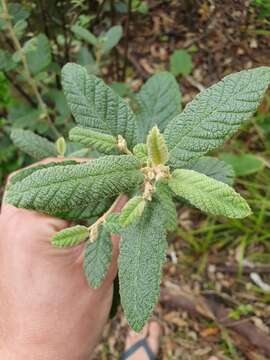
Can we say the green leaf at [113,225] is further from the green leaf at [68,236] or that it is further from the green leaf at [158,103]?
the green leaf at [158,103]

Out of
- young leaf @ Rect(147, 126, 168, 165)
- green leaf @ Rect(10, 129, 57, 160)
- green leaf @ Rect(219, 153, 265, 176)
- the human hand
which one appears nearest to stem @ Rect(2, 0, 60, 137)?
green leaf @ Rect(10, 129, 57, 160)

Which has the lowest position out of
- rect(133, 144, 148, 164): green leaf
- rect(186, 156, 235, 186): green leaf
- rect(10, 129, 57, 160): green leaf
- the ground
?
the ground

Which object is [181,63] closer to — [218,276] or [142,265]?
[218,276]

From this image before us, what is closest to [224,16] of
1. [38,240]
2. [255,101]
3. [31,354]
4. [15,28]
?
[15,28]

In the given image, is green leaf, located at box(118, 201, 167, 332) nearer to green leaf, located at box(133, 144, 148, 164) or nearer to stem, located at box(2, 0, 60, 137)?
green leaf, located at box(133, 144, 148, 164)

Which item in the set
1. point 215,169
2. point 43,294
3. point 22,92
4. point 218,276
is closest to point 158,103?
point 215,169

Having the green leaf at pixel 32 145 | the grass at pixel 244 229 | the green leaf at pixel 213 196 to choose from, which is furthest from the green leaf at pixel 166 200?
the grass at pixel 244 229
